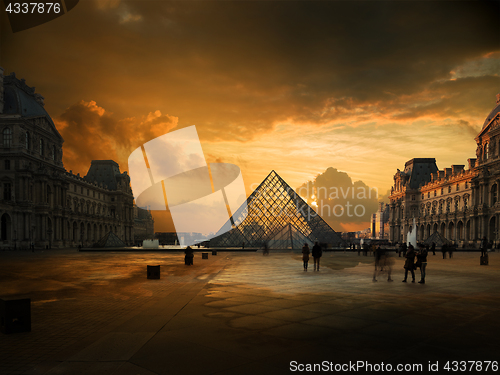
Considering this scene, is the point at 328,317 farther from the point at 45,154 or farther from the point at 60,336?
the point at 45,154

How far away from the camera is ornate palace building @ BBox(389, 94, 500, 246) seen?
63688 millimetres

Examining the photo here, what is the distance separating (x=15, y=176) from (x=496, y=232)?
229ft

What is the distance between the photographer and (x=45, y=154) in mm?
58469

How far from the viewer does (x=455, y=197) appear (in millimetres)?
78750

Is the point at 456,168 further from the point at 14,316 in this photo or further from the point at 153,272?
the point at 14,316

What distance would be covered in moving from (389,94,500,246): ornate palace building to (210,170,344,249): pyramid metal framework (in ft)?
95.0

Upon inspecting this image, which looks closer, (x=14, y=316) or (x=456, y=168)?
(x=14, y=316)

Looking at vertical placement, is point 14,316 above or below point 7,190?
below

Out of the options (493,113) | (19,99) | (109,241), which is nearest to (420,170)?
(493,113)

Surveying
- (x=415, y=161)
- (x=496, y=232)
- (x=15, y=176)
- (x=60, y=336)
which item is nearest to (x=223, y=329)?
(x=60, y=336)

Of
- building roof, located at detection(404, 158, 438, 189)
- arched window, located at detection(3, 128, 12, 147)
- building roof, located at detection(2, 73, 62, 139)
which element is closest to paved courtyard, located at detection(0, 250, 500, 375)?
arched window, located at detection(3, 128, 12, 147)

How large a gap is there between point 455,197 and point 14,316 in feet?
281

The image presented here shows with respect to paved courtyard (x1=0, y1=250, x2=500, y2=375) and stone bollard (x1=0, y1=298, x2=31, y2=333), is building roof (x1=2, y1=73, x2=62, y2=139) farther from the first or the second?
stone bollard (x1=0, y1=298, x2=31, y2=333)

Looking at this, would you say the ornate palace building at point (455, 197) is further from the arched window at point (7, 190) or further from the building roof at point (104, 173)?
the building roof at point (104, 173)
